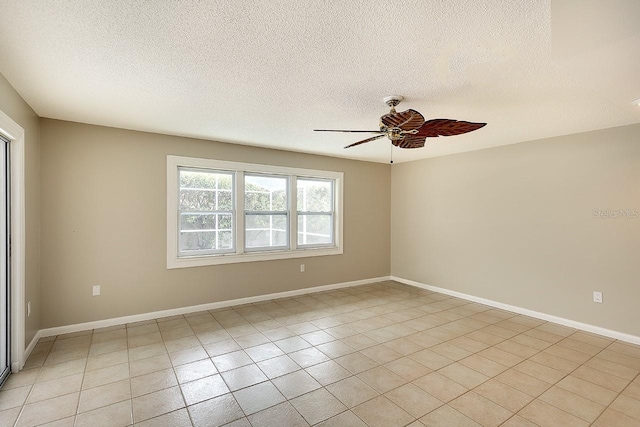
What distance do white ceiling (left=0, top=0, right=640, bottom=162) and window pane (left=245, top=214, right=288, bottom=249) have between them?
73.1 inches

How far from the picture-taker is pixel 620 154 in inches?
138

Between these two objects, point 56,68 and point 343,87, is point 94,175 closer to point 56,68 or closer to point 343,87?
point 56,68

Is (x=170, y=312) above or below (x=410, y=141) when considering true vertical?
below

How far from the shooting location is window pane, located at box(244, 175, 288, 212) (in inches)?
189

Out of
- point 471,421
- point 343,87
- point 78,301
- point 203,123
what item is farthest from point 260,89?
point 78,301

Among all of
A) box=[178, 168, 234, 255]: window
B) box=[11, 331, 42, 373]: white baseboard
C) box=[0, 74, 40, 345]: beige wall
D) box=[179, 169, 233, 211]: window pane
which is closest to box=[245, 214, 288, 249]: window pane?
box=[178, 168, 234, 255]: window

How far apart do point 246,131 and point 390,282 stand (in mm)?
3951

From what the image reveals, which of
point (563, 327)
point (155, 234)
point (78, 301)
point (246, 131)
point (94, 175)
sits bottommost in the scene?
point (563, 327)

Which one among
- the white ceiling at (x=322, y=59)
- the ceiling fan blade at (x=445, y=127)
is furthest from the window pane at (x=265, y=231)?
the ceiling fan blade at (x=445, y=127)

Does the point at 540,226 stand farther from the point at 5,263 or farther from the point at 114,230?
the point at 5,263

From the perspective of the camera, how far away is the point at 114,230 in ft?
12.4

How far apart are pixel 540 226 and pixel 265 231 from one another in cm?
386

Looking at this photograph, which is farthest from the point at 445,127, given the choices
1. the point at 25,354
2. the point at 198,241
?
the point at 25,354

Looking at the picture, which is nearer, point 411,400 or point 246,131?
point 411,400
